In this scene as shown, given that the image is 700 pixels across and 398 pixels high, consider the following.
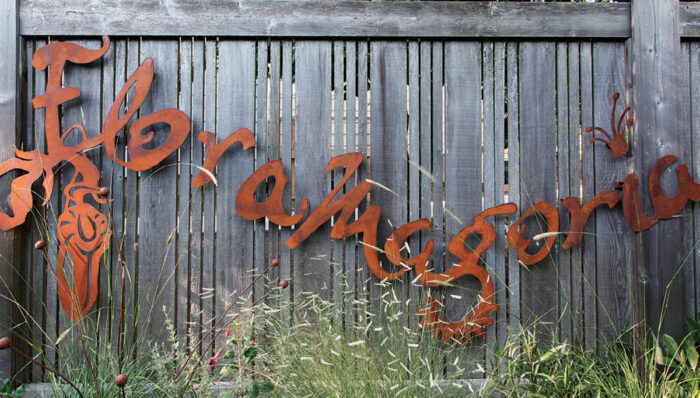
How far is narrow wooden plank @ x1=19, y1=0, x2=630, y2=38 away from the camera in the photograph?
103 inches

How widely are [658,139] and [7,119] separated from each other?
344 centimetres

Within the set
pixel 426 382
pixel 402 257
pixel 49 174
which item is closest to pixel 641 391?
pixel 426 382

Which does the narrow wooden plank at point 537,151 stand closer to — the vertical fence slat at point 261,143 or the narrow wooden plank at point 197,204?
the vertical fence slat at point 261,143

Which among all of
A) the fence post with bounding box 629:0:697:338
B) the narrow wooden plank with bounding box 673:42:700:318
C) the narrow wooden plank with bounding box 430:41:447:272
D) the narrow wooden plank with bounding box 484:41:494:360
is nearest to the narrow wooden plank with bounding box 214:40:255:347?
the narrow wooden plank with bounding box 430:41:447:272

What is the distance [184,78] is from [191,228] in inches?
31.7

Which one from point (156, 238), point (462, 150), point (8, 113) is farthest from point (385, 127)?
point (8, 113)

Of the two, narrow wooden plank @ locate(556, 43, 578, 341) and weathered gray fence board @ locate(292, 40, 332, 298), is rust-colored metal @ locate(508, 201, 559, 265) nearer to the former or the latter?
narrow wooden plank @ locate(556, 43, 578, 341)

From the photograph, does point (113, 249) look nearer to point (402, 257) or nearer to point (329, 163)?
point (329, 163)

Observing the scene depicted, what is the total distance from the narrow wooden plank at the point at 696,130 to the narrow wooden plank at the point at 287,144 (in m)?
2.18

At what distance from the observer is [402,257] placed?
261 centimetres

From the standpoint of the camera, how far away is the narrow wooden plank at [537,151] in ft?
8.63

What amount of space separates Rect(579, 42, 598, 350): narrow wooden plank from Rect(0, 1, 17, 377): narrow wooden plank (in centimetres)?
298

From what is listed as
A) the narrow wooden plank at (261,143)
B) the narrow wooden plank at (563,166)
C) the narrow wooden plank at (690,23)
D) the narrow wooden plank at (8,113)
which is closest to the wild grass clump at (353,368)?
the narrow wooden plank at (261,143)

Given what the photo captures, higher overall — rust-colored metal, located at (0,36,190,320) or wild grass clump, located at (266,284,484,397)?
rust-colored metal, located at (0,36,190,320)
